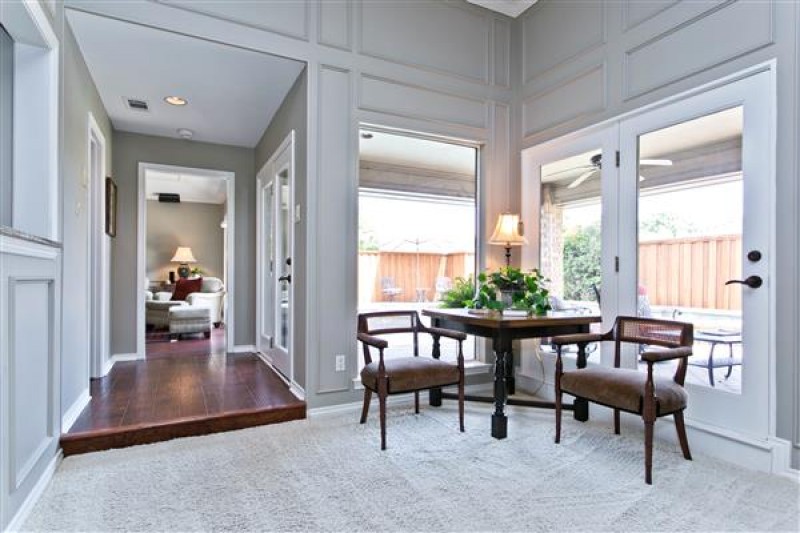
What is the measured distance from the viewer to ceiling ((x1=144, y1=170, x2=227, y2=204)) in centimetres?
678

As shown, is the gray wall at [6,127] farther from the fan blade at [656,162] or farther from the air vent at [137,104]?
the fan blade at [656,162]

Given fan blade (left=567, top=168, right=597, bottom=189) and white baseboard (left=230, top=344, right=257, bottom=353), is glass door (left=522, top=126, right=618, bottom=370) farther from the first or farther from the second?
white baseboard (left=230, top=344, right=257, bottom=353)

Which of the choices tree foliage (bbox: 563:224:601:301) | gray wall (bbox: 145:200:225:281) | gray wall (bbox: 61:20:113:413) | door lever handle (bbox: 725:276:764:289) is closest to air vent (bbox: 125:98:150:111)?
gray wall (bbox: 61:20:113:413)

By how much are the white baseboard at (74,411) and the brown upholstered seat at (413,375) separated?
1.68 metres

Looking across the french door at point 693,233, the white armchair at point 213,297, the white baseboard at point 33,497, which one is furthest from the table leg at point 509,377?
the white armchair at point 213,297

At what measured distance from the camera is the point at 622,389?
2191 millimetres

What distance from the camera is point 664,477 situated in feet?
6.90

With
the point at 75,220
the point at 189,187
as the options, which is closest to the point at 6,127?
the point at 75,220

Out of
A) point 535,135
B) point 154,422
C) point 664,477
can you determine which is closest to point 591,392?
point 664,477

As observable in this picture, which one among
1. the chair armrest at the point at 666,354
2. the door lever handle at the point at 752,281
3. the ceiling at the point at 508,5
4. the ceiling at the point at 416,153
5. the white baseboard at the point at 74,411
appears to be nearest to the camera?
the chair armrest at the point at 666,354

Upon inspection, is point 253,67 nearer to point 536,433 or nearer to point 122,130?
point 122,130

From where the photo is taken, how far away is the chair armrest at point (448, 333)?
275 cm

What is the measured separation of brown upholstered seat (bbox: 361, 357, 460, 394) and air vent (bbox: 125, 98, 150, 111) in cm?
307

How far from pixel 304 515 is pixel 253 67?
289 centimetres
